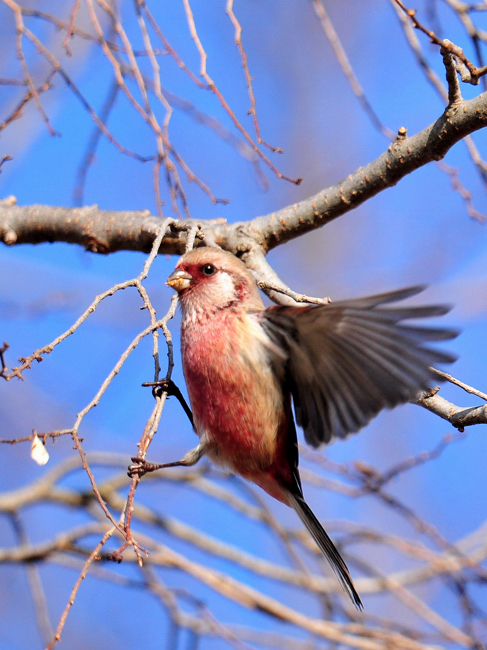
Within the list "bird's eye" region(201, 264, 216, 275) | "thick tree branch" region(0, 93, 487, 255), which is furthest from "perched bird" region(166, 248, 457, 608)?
"thick tree branch" region(0, 93, 487, 255)

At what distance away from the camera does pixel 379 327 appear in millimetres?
2510

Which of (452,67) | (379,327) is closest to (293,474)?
(379,327)

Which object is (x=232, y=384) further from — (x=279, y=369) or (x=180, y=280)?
(x=180, y=280)

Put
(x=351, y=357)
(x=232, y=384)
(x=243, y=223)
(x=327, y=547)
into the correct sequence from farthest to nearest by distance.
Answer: (x=243, y=223) → (x=327, y=547) → (x=232, y=384) → (x=351, y=357)

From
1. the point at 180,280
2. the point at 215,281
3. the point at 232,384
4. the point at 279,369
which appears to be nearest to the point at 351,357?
the point at 279,369

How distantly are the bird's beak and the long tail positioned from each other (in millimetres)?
1085

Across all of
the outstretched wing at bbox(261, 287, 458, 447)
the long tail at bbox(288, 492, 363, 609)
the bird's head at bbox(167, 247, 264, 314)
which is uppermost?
the bird's head at bbox(167, 247, 264, 314)

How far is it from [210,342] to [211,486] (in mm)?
1749

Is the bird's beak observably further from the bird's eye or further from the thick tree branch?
the thick tree branch

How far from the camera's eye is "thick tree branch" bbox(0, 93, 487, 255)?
279cm

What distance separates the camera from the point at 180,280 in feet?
10.5

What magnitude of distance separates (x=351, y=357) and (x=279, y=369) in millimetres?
415

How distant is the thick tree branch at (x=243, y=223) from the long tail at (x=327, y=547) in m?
1.21

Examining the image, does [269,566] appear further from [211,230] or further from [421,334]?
[421,334]
